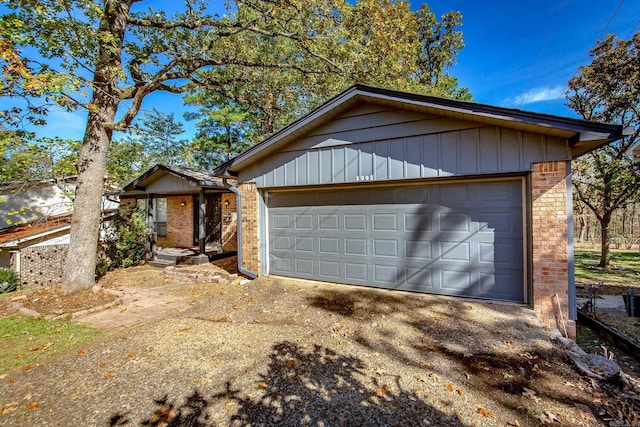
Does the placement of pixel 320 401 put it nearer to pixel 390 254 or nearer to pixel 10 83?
pixel 390 254

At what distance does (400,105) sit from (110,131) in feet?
23.3

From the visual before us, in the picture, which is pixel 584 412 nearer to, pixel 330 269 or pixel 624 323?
pixel 330 269

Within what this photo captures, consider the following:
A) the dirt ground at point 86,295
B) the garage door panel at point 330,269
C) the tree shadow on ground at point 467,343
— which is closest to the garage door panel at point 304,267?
the garage door panel at point 330,269

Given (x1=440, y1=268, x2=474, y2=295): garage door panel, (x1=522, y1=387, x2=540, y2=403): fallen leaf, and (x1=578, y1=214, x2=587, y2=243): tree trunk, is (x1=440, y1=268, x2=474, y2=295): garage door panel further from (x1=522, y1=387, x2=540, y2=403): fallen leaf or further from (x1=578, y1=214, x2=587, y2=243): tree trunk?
(x1=578, y1=214, x2=587, y2=243): tree trunk

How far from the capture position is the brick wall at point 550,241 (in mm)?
4617

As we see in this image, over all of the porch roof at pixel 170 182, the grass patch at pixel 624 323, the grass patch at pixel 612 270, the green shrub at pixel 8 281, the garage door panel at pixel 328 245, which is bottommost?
the grass patch at pixel 624 323

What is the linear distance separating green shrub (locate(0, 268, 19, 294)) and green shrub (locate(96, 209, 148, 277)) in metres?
2.04

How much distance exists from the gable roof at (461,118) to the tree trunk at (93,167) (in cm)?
346

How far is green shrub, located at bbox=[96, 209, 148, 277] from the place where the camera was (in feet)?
32.4

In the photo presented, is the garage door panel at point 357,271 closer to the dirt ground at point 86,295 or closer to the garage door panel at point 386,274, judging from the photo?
the garage door panel at point 386,274

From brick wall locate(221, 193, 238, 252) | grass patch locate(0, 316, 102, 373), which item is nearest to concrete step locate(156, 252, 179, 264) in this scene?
brick wall locate(221, 193, 238, 252)

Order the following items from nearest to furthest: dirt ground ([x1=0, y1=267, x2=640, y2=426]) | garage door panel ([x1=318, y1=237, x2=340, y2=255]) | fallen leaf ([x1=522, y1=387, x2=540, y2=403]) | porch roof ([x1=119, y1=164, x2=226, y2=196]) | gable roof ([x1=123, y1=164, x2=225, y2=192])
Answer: dirt ground ([x1=0, y1=267, x2=640, y2=426])
fallen leaf ([x1=522, y1=387, x2=540, y2=403])
garage door panel ([x1=318, y1=237, x2=340, y2=255])
gable roof ([x1=123, y1=164, x2=225, y2=192])
porch roof ([x1=119, y1=164, x2=226, y2=196])

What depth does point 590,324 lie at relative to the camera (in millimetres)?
6008

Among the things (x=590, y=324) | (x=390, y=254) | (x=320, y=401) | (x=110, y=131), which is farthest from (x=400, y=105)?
(x=110, y=131)
